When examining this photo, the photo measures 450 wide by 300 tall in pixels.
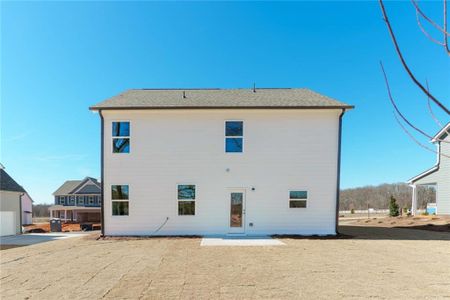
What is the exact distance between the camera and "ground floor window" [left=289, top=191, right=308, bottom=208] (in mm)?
10648

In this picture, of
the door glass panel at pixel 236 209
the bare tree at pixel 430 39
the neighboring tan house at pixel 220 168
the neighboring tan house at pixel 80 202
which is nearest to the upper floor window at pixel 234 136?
the neighboring tan house at pixel 220 168

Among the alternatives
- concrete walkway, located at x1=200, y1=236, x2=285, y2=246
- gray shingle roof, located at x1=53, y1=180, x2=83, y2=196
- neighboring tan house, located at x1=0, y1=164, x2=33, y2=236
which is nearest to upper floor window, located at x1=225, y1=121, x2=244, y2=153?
concrete walkway, located at x1=200, y1=236, x2=285, y2=246

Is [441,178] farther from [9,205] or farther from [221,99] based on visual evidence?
[9,205]

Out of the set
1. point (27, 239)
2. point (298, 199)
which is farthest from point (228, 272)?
point (27, 239)

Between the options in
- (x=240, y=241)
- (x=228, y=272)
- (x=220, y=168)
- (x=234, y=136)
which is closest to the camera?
(x=228, y=272)

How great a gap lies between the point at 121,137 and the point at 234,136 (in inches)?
199

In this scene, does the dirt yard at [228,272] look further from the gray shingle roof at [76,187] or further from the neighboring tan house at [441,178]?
the gray shingle roof at [76,187]

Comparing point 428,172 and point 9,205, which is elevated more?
point 428,172

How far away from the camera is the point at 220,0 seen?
35.2 ft

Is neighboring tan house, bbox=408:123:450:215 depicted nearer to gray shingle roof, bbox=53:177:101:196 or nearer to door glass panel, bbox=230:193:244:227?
door glass panel, bbox=230:193:244:227

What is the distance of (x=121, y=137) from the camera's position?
1080 cm

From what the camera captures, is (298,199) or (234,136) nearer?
(298,199)

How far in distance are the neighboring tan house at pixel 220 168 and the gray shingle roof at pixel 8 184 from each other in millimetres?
10091

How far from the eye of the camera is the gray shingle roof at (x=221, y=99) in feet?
35.3
